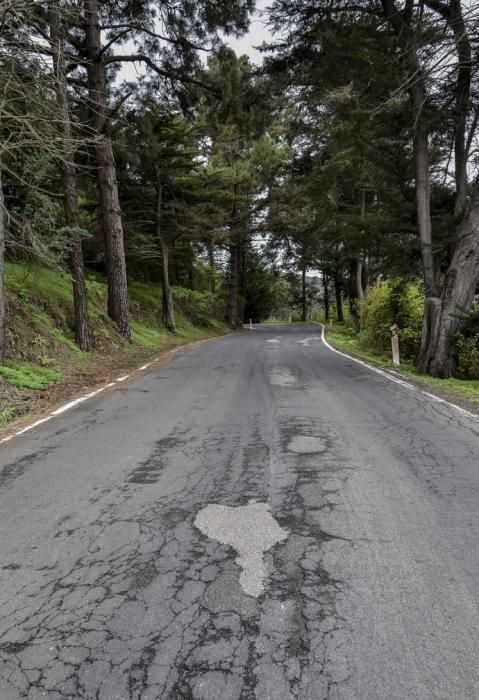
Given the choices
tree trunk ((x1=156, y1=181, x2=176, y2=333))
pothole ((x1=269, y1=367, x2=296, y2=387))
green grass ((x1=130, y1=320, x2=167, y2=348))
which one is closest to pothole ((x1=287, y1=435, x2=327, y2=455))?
pothole ((x1=269, y1=367, x2=296, y2=387))

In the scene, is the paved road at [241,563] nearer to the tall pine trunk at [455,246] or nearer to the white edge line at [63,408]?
the white edge line at [63,408]

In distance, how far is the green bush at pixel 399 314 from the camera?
14549 millimetres

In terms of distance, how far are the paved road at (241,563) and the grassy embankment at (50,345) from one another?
244 centimetres

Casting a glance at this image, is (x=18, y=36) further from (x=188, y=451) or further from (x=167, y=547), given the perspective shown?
(x=167, y=547)

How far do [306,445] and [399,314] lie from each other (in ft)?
38.4

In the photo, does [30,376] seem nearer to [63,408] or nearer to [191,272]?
[63,408]

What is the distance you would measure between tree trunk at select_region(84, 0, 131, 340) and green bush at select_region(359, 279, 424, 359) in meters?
9.04

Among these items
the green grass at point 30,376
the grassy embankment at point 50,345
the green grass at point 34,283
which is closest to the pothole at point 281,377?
the grassy embankment at point 50,345

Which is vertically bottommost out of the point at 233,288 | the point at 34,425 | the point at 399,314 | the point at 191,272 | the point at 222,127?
the point at 34,425

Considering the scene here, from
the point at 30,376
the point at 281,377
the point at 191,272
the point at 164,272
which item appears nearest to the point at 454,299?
the point at 281,377

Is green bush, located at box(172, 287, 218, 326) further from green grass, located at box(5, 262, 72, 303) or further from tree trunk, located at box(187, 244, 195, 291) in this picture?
green grass, located at box(5, 262, 72, 303)

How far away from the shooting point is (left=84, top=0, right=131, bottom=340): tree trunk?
12.6 metres

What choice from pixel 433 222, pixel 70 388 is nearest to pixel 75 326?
pixel 70 388

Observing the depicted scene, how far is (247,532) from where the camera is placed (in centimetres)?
300
